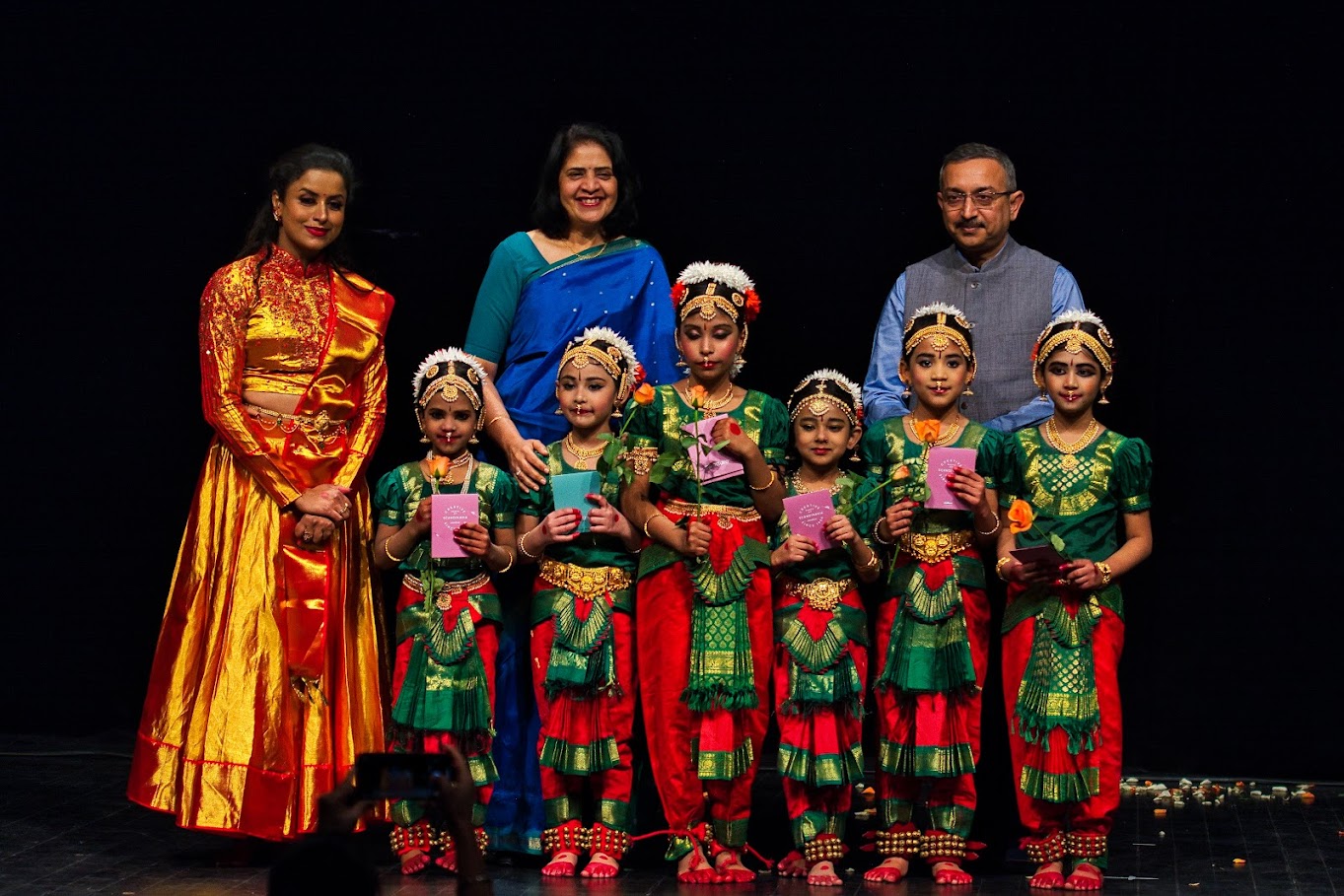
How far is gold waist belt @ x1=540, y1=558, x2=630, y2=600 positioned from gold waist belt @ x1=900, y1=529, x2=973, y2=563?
768mm

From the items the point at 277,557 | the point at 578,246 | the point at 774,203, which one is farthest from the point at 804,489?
the point at 277,557

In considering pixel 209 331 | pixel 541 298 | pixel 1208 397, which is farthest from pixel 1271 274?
pixel 209 331

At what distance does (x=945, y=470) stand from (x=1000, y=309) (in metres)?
0.67

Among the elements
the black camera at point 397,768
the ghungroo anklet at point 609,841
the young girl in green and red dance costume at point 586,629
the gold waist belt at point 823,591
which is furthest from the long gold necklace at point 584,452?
the black camera at point 397,768

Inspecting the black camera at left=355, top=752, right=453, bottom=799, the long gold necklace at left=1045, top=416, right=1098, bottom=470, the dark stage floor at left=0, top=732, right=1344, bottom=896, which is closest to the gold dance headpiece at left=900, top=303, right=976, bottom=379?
the long gold necklace at left=1045, top=416, right=1098, bottom=470

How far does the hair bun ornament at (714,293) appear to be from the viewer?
15.4ft

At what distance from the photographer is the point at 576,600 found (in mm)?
4770

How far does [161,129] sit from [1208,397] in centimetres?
350

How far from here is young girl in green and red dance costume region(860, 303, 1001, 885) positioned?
4.60 meters

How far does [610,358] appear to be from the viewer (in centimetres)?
484

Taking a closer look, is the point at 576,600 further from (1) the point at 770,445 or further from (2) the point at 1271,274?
(2) the point at 1271,274

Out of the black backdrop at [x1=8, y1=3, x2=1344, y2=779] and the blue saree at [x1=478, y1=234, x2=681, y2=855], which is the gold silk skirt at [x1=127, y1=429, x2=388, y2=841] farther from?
the black backdrop at [x1=8, y1=3, x2=1344, y2=779]

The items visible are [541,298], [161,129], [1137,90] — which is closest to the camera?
[541,298]

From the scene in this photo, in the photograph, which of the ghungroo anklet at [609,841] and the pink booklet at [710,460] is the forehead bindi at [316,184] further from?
the ghungroo anklet at [609,841]
